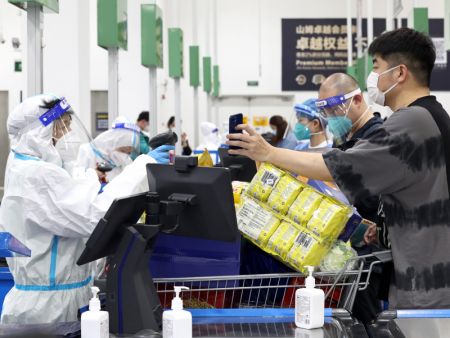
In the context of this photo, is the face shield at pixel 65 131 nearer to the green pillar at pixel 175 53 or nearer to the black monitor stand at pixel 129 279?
the black monitor stand at pixel 129 279

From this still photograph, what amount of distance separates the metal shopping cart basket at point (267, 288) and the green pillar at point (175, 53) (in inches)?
306

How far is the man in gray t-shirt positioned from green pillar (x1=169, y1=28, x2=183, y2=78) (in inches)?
303

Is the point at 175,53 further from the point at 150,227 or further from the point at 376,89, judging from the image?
the point at 150,227

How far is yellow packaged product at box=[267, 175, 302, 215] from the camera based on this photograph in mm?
2193

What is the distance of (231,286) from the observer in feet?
7.11

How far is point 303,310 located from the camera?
188cm

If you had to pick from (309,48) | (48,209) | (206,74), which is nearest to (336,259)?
(48,209)

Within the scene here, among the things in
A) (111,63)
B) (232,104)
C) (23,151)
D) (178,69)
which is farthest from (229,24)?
(23,151)

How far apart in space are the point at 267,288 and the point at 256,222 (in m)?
0.22

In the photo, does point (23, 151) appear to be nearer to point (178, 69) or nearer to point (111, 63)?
point (111, 63)

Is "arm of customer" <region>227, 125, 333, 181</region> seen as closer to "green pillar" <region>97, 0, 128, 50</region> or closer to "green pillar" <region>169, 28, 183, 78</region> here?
"green pillar" <region>97, 0, 128, 50</region>

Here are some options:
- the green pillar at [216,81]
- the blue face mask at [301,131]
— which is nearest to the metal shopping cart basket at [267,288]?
the blue face mask at [301,131]

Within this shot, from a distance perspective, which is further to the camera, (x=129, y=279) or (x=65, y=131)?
(x=65, y=131)

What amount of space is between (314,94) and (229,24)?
287 centimetres
